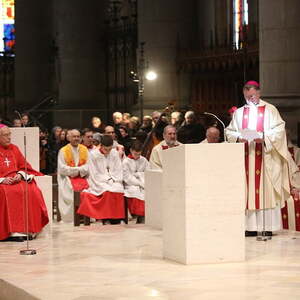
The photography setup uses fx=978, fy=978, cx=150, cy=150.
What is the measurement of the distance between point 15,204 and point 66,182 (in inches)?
143

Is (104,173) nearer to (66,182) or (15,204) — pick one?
(66,182)

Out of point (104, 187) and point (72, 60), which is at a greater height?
point (72, 60)

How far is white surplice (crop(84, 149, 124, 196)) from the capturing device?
14352 millimetres

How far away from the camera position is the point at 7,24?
A: 3375 centimetres

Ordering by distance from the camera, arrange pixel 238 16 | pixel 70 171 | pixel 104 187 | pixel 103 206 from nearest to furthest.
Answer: pixel 103 206 < pixel 104 187 < pixel 70 171 < pixel 238 16

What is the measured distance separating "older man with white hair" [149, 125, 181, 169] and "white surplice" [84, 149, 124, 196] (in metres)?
0.57

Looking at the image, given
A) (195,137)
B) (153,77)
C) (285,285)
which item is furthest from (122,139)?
(285,285)

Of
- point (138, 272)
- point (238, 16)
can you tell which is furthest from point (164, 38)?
point (138, 272)

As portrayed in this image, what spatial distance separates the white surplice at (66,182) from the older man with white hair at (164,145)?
173 cm

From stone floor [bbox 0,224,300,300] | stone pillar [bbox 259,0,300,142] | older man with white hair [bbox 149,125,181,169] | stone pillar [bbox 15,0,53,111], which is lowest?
stone floor [bbox 0,224,300,300]

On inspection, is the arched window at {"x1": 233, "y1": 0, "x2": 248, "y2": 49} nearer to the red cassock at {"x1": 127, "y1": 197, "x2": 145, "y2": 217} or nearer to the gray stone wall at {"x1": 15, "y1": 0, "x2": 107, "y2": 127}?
the gray stone wall at {"x1": 15, "y1": 0, "x2": 107, "y2": 127}

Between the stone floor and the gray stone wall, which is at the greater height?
the gray stone wall

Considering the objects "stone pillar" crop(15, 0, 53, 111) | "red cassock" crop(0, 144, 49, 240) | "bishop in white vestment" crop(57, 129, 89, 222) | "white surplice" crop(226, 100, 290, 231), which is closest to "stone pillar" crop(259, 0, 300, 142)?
"bishop in white vestment" crop(57, 129, 89, 222)

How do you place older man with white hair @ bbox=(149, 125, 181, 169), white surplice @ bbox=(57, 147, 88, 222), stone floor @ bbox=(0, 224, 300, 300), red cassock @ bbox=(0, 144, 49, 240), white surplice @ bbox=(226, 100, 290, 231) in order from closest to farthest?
stone floor @ bbox=(0, 224, 300, 300) → white surplice @ bbox=(226, 100, 290, 231) → red cassock @ bbox=(0, 144, 49, 240) → older man with white hair @ bbox=(149, 125, 181, 169) → white surplice @ bbox=(57, 147, 88, 222)
